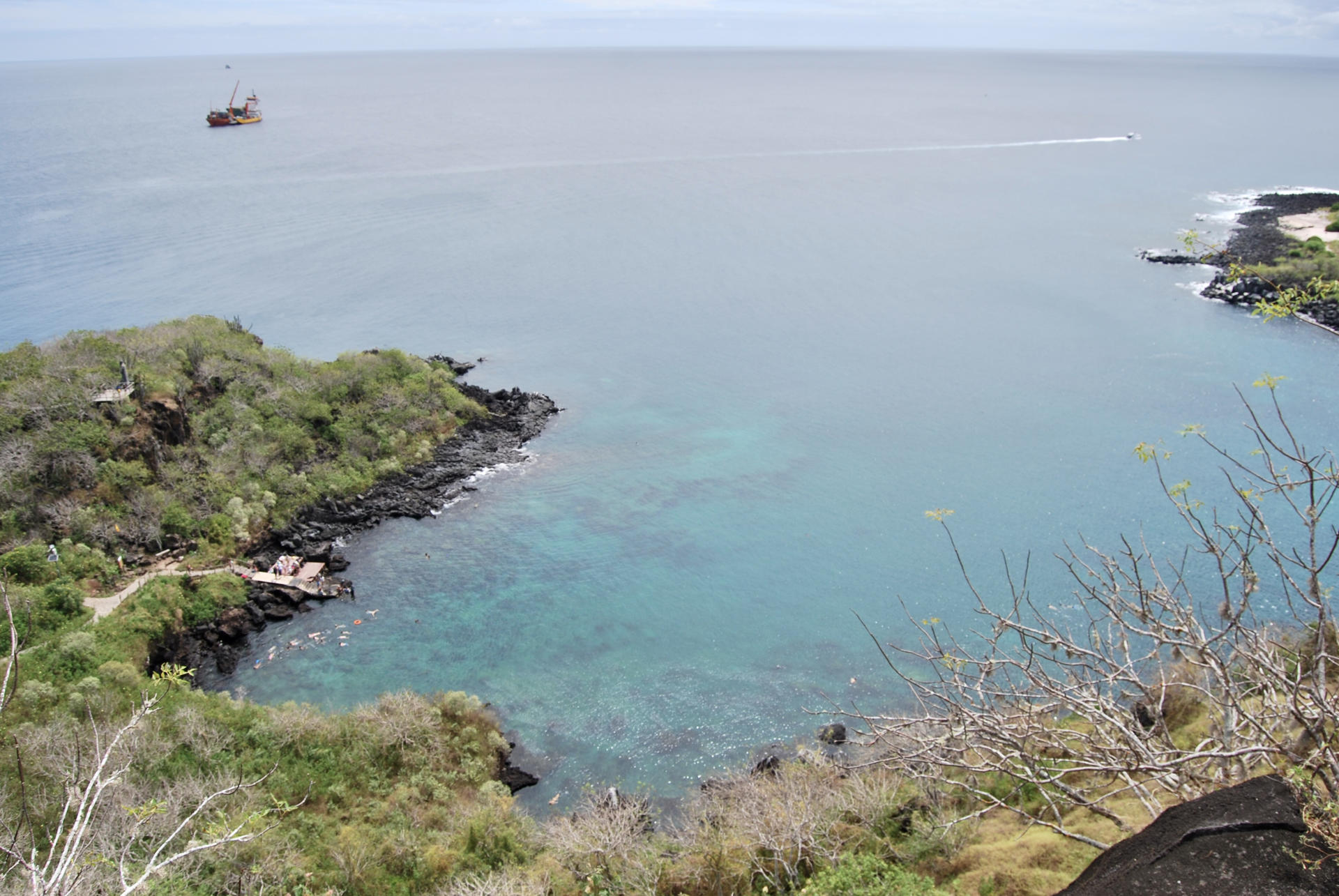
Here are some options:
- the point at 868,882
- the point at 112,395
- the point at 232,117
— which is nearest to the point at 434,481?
the point at 112,395

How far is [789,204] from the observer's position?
65938mm

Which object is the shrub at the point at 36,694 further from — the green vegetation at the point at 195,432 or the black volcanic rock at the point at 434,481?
the black volcanic rock at the point at 434,481

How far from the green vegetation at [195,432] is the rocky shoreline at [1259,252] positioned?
→ 3563 centimetres

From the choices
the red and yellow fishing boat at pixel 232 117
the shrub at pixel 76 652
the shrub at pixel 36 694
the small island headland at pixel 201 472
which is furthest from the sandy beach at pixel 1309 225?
the red and yellow fishing boat at pixel 232 117

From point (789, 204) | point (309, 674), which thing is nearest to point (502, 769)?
point (309, 674)

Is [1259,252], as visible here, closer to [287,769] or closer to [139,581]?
[287,769]

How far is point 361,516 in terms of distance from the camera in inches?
1123

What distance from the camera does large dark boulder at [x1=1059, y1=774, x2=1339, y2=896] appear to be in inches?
266

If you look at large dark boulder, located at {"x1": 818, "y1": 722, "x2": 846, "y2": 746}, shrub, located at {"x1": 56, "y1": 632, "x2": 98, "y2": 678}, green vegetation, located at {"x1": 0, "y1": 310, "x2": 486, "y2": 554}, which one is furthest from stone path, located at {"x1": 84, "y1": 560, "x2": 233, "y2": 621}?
large dark boulder, located at {"x1": 818, "y1": 722, "x2": 846, "y2": 746}

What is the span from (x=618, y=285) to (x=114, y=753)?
39434 mm

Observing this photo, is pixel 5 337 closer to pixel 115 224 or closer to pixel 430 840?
pixel 115 224

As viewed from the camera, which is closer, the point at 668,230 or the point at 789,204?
the point at 668,230

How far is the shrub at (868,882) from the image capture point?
463 inches

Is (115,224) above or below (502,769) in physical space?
above
